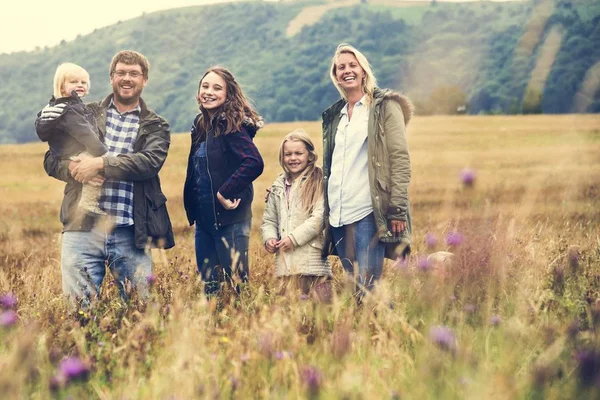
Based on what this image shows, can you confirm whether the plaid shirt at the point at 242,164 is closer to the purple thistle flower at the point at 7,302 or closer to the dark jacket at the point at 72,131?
the dark jacket at the point at 72,131

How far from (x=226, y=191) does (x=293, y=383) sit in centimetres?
230

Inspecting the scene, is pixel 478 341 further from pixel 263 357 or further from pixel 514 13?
pixel 514 13

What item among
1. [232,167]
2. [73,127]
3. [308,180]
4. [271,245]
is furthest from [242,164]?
[73,127]

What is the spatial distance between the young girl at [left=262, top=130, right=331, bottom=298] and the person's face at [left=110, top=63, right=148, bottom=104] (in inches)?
41.2

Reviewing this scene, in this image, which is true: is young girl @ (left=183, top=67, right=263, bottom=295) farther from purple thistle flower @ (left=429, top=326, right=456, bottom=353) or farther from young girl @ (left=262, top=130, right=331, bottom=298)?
purple thistle flower @ (left=429, top=326, right=456, bottom=353)

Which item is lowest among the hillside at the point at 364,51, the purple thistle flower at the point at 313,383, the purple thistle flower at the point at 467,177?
the purple thistle flower at the point at 313,383

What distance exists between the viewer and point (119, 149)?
4578mm

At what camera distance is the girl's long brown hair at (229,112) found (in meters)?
4.78

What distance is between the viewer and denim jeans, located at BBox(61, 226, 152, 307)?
14.5ft

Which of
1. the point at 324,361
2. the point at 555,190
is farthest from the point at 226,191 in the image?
the point at 555,190

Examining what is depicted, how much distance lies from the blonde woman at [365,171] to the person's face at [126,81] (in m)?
1.28

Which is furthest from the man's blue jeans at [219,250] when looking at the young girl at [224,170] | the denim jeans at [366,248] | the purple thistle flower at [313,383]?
the purple thistle flower at [313,383]

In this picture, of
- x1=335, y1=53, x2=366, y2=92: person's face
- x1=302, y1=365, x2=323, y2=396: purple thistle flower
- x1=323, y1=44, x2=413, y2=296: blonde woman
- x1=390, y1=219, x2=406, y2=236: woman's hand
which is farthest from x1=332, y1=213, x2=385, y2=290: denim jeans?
x1=302, y1=365, x2=323, y2=396: purple thistle flower

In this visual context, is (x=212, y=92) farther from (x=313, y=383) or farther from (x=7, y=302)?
(x=313, y=383)
